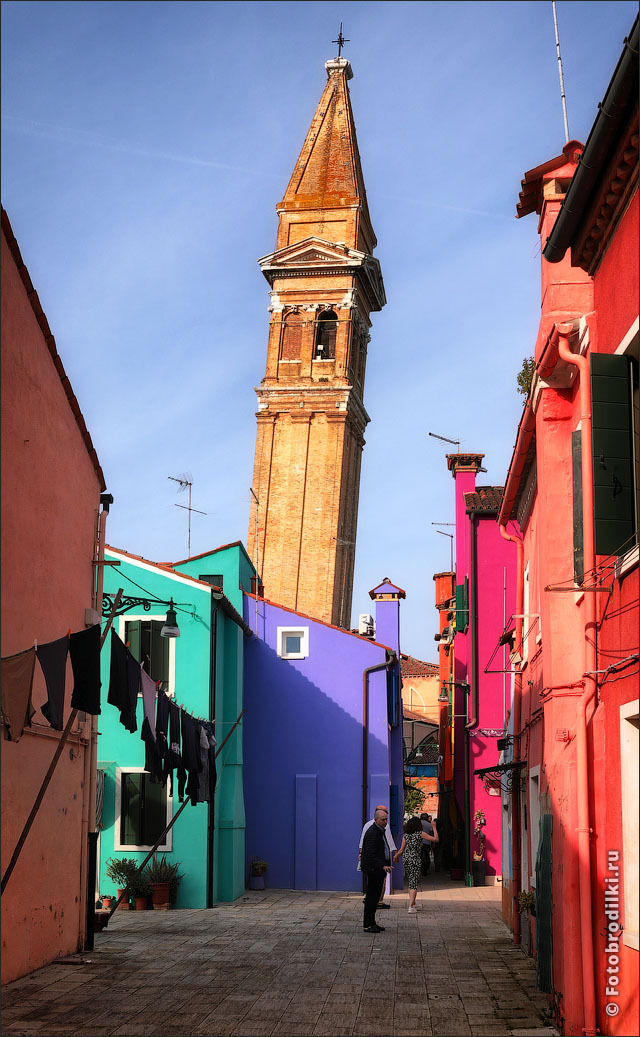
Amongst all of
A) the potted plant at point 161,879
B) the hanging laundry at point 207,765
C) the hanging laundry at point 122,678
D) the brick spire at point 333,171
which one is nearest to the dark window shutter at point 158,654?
the hanging laundry at point 207,765

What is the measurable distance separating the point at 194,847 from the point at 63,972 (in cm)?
798

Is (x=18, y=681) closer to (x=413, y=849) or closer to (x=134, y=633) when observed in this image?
(x=413, y=849)

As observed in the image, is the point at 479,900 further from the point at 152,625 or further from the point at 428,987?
the point at 428,987

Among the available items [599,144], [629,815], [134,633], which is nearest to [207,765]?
[134,633]

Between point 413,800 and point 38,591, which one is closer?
point 38,591

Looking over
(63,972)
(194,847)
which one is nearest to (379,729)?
(194,847)

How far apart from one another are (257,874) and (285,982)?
13335 millimetres

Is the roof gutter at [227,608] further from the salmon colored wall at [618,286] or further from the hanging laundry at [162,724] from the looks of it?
the salmon colored wall at [618,286]

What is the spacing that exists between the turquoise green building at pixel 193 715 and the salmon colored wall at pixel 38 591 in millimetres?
5172

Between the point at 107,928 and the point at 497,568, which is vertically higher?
the point at 497,568

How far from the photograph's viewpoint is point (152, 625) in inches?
827

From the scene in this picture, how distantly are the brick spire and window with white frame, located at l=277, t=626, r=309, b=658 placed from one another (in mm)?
28960

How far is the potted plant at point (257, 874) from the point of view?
2423 cm

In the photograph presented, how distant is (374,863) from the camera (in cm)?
1559
